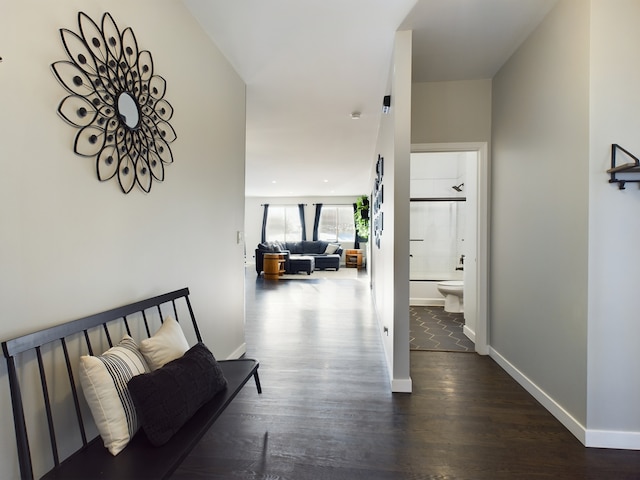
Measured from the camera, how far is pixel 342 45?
2.46 meters

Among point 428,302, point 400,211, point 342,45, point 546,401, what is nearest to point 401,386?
point 546,401

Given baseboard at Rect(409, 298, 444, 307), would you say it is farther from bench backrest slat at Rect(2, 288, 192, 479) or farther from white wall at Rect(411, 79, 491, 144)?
bench backrest slat at Rect(2, 288, 192, 479)

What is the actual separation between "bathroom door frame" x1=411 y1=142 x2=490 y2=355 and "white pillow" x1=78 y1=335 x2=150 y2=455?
2868 mm

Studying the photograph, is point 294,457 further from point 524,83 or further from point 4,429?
point 524,83

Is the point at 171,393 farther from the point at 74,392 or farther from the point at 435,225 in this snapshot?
the point at 435,225

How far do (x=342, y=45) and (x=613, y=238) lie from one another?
218 centimetres

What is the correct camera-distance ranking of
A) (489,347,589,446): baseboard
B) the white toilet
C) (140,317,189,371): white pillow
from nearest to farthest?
(140,317,189,371): white pillow < (489,347,589,446): baseboard < the white toilet

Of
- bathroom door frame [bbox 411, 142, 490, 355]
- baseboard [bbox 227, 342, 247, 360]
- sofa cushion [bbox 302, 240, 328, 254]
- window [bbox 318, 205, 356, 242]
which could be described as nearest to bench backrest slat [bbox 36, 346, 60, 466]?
baseboard [bbox 227, 342, 247, 360]

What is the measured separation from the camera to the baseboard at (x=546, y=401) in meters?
1.82

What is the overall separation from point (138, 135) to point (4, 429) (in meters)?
1.28

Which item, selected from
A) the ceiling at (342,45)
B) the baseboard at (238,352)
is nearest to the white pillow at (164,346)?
the baseboard at (238,352)

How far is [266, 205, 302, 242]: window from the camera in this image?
1199 cm

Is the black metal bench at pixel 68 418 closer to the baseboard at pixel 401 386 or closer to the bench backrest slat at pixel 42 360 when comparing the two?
the bench backrest slat at pixel 42 360

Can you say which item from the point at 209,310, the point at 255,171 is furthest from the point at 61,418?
the point at 255,171
